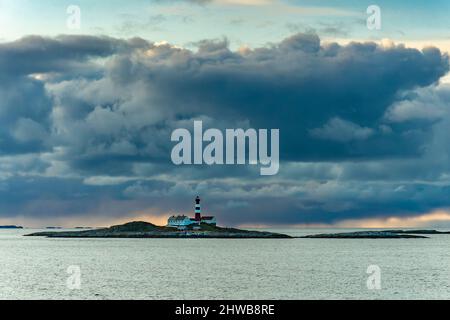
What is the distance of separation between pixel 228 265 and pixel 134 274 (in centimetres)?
2370

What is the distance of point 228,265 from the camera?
115 metres
